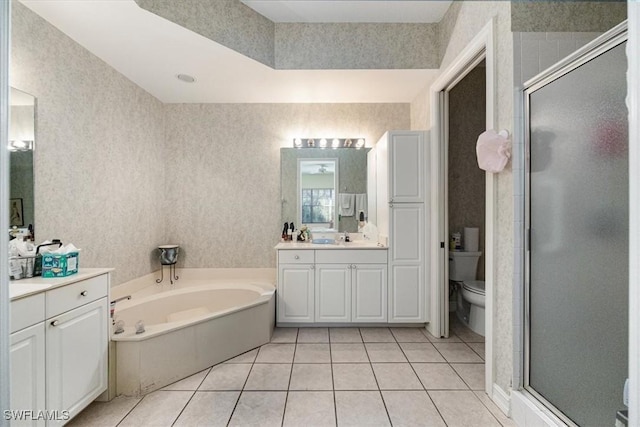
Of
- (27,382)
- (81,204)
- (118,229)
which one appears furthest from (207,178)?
(27,382)

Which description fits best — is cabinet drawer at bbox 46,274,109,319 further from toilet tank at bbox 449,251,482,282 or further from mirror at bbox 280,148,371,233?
toilet tank at bbox 449,251,482,282

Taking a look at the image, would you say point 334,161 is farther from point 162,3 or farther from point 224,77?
point 162,3

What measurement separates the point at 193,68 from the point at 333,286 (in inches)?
95.4

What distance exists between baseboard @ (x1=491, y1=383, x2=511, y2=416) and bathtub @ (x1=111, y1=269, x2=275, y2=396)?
69.4 inches

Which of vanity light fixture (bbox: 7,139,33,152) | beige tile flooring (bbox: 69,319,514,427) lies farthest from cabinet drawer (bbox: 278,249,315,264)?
vanity light fixture (bbox: 7,139,33,152)

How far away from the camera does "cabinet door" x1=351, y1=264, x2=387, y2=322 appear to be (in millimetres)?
2809

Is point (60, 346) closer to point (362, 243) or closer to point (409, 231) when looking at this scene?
point (362, 243)

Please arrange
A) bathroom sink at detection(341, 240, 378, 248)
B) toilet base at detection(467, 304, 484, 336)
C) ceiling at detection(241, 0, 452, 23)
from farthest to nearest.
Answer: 1. bathroom sink at detection(341, 240, 378, 248)
2. toilet base at detection(467, 304, 484, 336)
3. ceiling at detection(241, 0, 452, 23)

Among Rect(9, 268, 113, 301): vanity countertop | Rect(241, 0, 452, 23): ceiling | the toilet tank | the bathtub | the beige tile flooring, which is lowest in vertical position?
the beige tile flooring

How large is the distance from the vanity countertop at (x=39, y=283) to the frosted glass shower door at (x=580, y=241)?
2.50 meters

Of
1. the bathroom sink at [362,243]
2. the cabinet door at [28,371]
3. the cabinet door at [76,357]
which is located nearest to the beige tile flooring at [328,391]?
the cabinet door at [76,357]

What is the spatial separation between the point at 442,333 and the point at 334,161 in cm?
214

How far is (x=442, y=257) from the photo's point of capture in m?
2.70

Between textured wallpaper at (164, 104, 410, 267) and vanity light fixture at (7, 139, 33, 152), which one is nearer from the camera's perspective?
vanity light fixture at (7, 139, 33, 152)
